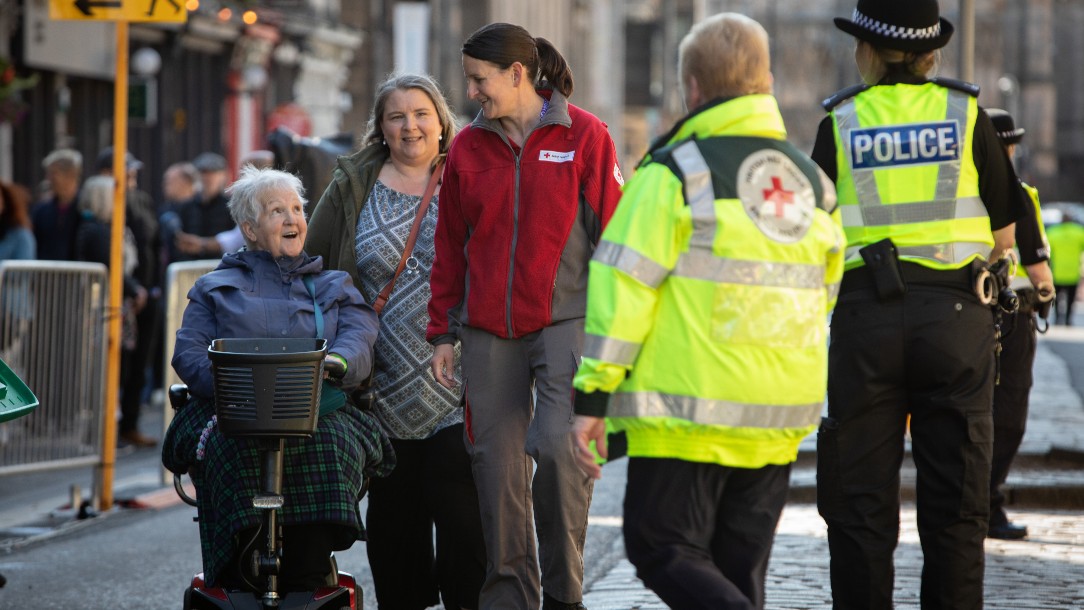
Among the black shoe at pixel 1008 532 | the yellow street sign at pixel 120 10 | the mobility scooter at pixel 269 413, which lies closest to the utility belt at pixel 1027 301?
the black shoe at pixel 1008 532

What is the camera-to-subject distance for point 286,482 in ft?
17.4

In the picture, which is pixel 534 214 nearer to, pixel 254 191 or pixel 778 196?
pixel 254 191

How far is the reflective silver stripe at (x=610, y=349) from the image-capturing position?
4266mm

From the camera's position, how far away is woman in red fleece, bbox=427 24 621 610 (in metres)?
5.38

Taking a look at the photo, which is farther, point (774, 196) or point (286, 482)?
point (286, 482)

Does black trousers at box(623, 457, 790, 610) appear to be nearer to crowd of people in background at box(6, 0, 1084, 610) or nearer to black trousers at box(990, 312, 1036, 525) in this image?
crowd of people in background at box(6, 0, 1084, 610)

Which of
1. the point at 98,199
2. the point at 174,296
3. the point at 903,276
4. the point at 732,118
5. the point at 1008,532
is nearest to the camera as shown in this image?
the point at 732,118

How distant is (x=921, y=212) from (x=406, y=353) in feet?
5.81

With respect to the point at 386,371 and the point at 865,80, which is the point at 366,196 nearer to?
the point at 386,371

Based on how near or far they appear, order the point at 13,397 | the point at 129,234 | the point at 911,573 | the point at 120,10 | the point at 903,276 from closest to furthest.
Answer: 1. the point at 903,276
2. the point at 13,397
3. the point at 911,573
4. the point at 120,10
5. the point at 129,234

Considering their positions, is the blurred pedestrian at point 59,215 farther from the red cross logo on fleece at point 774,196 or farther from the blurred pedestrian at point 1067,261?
the blurred pedestrian at point 1067,261

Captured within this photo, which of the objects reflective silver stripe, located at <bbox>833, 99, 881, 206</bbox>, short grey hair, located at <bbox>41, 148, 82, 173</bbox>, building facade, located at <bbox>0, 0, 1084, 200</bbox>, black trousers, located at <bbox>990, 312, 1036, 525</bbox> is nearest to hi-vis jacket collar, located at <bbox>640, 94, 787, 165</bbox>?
building facade, located at <bbox>0, 0, 1084, 200</bbox>

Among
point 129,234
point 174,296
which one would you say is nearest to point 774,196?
point 174,296

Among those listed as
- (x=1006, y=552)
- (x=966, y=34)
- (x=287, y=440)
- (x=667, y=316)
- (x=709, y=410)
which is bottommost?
(x=1006, y=552)
